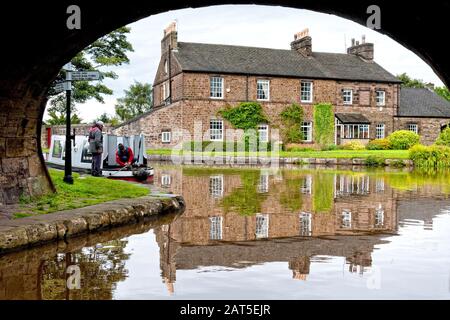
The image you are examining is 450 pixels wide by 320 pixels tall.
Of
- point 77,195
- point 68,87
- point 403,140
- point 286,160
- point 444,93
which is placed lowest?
point 77,195

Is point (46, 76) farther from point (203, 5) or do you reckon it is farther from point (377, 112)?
point (377, 112)

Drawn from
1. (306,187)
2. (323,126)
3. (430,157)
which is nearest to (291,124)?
(323,126)

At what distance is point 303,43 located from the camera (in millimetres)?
47000

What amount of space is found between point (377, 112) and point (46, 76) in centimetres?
4023

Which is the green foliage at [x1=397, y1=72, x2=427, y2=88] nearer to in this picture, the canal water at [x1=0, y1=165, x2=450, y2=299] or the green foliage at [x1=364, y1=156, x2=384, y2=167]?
the green foliage at [x1=364, y1=156, x2=384, y2=167]

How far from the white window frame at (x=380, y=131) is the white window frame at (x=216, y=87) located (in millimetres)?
13991

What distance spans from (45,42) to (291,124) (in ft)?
120

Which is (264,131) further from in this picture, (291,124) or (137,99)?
(137,99)

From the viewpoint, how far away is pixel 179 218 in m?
10.3

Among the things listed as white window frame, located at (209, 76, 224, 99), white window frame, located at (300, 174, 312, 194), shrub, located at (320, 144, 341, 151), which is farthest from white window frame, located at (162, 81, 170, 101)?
white window frame, located at (300, 174, 312, 194)

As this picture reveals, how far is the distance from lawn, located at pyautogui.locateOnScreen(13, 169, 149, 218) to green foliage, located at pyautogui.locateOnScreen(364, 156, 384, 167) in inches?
824

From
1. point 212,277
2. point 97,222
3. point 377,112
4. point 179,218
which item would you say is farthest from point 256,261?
point 377,112

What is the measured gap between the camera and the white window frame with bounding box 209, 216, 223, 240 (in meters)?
8.47

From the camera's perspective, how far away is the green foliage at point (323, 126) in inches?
1741
